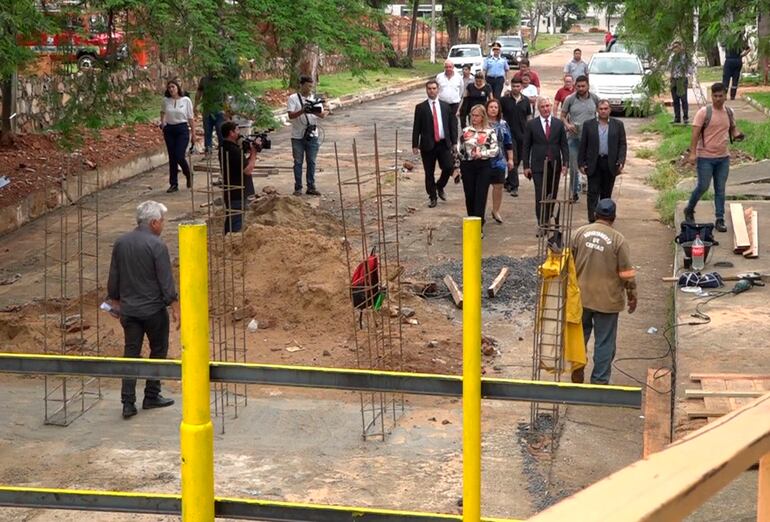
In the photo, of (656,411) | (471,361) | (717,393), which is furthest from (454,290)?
(471,361)

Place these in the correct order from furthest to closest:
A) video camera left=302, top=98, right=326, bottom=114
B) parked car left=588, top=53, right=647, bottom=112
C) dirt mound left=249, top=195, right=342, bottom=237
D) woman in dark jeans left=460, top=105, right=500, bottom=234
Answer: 1. parked car left=588, top=53, right=647, bottom=112
2. video camera left=302, top=98, right=326, bottom=114
3. dirt mound left=249, top=195, right=342, bottom=237
4. woman in dark jeans left=460, top=105, right=500, bottom=234

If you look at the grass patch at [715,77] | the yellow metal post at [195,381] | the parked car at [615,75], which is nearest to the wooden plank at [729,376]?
the yellow metal post at [195,381]

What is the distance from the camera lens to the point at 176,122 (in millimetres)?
19703

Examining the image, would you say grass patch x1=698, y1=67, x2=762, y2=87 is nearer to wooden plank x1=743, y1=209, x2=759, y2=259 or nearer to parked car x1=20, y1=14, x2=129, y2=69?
wooden plank x1=743, y1=209, x2=759, y2=259

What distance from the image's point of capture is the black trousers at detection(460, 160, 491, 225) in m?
15.3

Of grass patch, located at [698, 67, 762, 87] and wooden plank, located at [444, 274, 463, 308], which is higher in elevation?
grass patch, located at [698, 67, 762, 87]

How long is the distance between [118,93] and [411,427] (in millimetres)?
7687

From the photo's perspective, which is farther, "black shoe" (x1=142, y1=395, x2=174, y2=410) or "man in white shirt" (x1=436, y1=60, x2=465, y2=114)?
"man in white shirt" (x1=436, y1=60, x2=465, y2=114)

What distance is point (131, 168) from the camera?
22.3 metres

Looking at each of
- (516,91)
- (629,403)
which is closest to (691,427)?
(629,403)

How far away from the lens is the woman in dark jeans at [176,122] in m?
19.6

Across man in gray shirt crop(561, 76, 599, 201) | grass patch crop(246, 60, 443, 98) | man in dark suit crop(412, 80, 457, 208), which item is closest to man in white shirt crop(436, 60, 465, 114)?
man in dark suit crop(412, 80, 457, 208)

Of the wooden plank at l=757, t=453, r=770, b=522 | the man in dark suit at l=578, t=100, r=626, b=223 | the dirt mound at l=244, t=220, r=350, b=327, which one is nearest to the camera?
the wooden plank at l=757, t=453, r=770, b=522

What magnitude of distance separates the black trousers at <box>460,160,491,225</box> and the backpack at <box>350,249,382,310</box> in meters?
4.35
